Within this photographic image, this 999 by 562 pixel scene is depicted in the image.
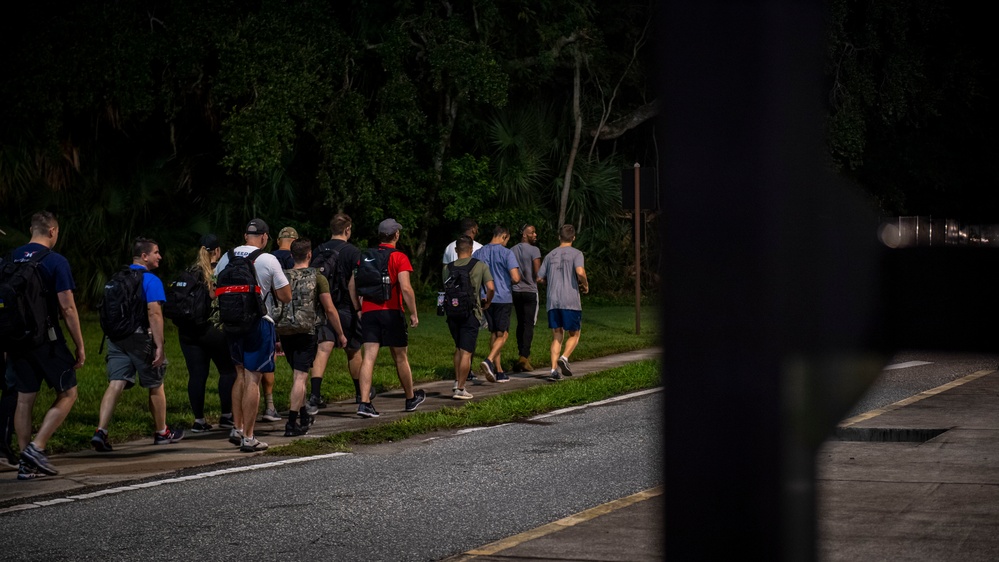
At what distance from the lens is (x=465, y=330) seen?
13914 millimetres

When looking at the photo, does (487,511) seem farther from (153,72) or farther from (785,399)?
(153,72)

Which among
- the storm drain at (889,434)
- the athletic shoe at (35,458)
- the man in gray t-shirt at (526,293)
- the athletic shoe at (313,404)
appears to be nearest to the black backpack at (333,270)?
the athletic shoe at (313,404)

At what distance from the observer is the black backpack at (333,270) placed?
13.1 m

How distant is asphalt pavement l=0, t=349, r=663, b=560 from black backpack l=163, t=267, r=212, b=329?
106 centimetres

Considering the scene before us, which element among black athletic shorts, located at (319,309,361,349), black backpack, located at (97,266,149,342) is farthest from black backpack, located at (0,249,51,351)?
black athletic shorts, located at (319,309,361,349)

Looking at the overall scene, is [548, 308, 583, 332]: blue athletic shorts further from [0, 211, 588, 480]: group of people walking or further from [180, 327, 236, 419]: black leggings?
[180, 327, 236, 419]: black leggings

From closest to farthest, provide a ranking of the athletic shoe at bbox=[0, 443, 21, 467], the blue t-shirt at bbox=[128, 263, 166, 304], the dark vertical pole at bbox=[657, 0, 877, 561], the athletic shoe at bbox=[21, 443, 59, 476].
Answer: the dark vertical pole at bbox=[657, 0, 877, 561]
the athletic shoe at bbox=[21, 443, 59, 476]
the athletic shoe at bbox=[0, 443, 21, 467]
the blue t-shirt at bbox=[128, 263, 166, 304]

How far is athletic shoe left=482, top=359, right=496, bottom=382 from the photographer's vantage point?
1538cm

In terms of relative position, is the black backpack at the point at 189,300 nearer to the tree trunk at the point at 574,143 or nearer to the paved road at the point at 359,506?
the paved road at the point at 359,506

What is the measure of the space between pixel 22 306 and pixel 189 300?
225cm

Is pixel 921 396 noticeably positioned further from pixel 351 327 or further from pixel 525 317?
pixel 525 317

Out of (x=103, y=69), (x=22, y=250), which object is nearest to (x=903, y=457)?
(x=22, y=250)

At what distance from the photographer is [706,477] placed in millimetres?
683

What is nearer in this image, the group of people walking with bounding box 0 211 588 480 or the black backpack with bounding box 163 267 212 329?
the group of people walking with bounding box 0 211 588 480
